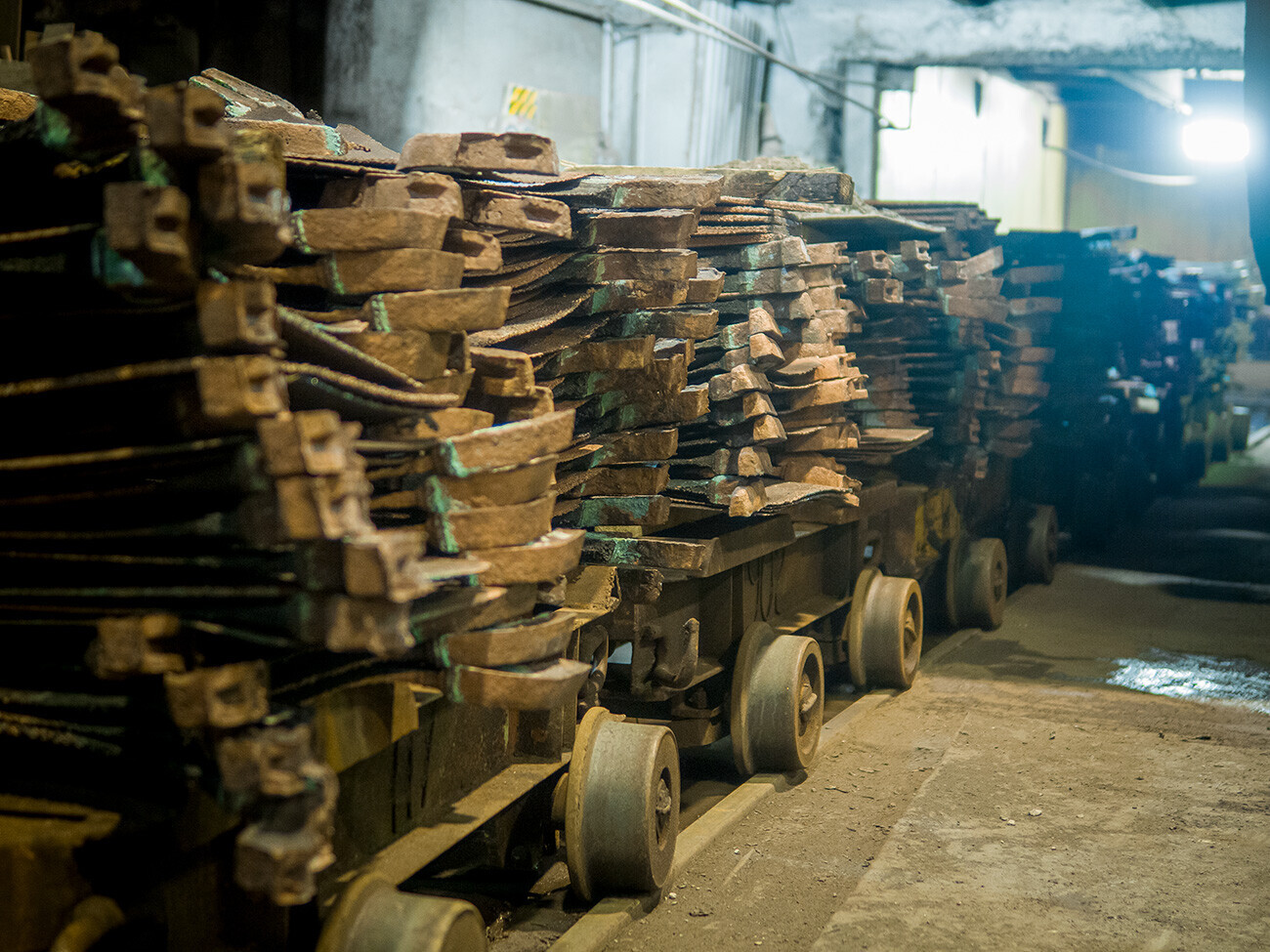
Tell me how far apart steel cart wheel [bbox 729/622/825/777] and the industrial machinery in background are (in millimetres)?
732

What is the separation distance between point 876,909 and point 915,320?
4066 millimetres

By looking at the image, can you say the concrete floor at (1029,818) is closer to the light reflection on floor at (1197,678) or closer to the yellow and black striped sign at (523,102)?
the light reflection on floor at (1197,678)

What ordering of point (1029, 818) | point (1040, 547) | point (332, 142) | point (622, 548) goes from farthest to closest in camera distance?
point (1040, 547)
point (1029, 818)
point (622, 548)
point (332, 142)

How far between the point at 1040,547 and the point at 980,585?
186 centimetres

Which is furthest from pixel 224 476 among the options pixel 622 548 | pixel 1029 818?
pixel 1029 818

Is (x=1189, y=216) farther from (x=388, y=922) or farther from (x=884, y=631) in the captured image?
(x=388, y=922)

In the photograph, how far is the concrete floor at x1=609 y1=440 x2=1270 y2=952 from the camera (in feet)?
13.5

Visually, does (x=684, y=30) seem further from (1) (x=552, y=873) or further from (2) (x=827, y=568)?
(1) (x=552, y=873)

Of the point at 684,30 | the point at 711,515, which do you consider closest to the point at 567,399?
the point at 711,515

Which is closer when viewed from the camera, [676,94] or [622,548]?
[622,548]

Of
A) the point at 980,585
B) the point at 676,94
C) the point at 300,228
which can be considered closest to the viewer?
the point at 300,228

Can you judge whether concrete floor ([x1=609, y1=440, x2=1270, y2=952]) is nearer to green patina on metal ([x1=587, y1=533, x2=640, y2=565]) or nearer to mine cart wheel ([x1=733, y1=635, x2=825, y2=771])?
mine cart wheel ([x1=733, y1=635, x2=825, y2=771])

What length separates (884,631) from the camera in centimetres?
680

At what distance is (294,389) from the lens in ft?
8.25
